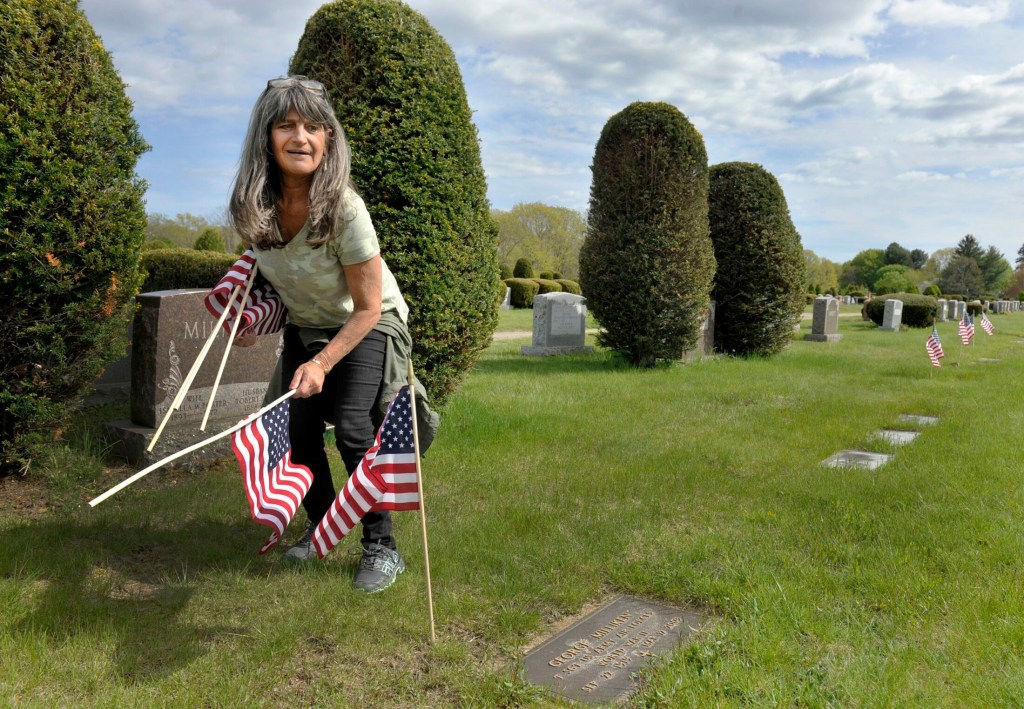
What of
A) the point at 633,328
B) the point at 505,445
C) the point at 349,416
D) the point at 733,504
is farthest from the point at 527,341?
the point at 349,416

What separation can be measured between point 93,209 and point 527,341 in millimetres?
12354

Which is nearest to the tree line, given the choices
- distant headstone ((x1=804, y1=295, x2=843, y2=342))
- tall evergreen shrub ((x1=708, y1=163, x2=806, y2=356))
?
distant headstone ((x1=804, y1=295, x2=843, y2=342))

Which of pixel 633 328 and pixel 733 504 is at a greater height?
pixel 633 328

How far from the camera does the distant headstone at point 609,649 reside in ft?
8.06

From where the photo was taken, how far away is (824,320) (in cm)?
1873

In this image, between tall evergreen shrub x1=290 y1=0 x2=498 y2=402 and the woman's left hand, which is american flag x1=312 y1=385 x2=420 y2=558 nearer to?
the woman's left hand

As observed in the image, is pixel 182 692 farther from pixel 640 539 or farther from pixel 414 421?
pixel 640 539

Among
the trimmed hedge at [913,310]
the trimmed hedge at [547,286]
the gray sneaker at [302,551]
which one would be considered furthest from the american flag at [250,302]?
the trimmed hedge at [547,286]

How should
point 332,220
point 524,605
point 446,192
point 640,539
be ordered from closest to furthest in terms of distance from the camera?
point 332,220 → point 524,605 → point 640,539 → point 446,192

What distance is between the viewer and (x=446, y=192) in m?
5.55

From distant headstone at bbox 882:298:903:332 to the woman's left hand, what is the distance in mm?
24913

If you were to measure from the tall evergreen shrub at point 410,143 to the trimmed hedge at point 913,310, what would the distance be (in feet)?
74.7

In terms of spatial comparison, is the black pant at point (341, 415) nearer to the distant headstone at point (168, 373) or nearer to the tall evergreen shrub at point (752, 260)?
the distant headstone at point (168, 373)

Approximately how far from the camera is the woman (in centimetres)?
279
